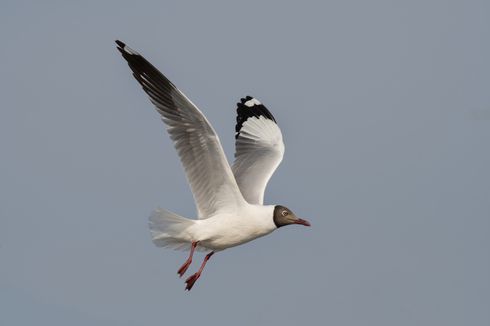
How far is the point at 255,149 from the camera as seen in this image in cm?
1584

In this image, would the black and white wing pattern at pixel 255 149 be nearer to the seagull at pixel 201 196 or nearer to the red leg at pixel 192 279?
the seagull at pixel 201 196

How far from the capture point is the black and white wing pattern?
49.5 feet

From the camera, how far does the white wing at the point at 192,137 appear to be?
43.4 feet

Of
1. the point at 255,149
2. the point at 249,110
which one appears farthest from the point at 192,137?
the point at 249,110

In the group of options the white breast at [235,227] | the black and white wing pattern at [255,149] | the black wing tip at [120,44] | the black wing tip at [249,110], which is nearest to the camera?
the black wing tip at [120,44]

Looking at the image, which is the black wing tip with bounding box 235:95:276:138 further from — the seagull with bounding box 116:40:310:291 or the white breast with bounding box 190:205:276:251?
the white breast with bounding box 190:205:276:251

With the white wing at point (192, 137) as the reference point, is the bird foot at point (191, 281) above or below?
below

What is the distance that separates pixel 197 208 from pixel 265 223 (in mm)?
825

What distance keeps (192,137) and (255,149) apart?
8.40 ft

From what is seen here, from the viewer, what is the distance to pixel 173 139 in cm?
1350

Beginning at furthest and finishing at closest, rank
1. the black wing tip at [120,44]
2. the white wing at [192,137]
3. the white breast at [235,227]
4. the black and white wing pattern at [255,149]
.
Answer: the black and white wing pattern at [255,149], the white breast at [235,227], the black wing tip at [120,44], the white wing at [192,137]

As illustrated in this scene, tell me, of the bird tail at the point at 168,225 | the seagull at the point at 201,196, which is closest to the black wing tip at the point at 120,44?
the seagull at the point at 201,196

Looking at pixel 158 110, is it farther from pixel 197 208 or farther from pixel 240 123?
pixel 240 123

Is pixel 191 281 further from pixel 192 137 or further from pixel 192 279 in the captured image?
pixel 192 137
